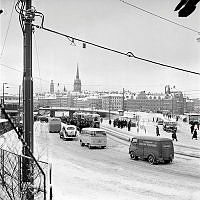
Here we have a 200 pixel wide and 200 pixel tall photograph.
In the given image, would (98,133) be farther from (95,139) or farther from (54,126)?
(54,126)

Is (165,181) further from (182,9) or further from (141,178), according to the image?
(182,9)

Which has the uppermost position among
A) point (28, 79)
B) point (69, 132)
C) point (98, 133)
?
point (28, 79)

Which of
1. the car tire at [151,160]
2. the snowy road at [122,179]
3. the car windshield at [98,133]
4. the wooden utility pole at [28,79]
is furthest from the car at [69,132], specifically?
the wooden utility pole at [28,79]

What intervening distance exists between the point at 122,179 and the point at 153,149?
26.1 feet

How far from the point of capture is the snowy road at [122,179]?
15677 millimetres

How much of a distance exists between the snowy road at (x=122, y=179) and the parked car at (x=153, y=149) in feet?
2.02

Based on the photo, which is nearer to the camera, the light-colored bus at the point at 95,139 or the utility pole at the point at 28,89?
the utility pole at the point at 28,89

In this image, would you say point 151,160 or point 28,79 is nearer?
point 28,79

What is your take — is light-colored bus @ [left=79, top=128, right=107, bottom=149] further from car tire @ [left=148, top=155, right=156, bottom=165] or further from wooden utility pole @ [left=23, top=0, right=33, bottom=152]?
wooden utility pole @ [left=23, top=0, right=33, bottom=152]

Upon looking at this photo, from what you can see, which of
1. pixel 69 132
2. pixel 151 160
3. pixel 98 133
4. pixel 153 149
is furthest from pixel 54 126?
pixel 151 160

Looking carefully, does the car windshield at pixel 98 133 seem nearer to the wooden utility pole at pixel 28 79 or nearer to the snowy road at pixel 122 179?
the snowy road at pixel 122 179

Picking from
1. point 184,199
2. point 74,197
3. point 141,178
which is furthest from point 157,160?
point 74,197

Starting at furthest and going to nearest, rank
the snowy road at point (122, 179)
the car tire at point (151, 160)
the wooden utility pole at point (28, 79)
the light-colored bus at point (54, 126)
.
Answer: the light-colored bus at point (54, 126) < the car tire at point (151, 160) < the snowy road at point (122, 179) < the wooden utility pole at point (28, 79)

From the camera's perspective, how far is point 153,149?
2700 cm
